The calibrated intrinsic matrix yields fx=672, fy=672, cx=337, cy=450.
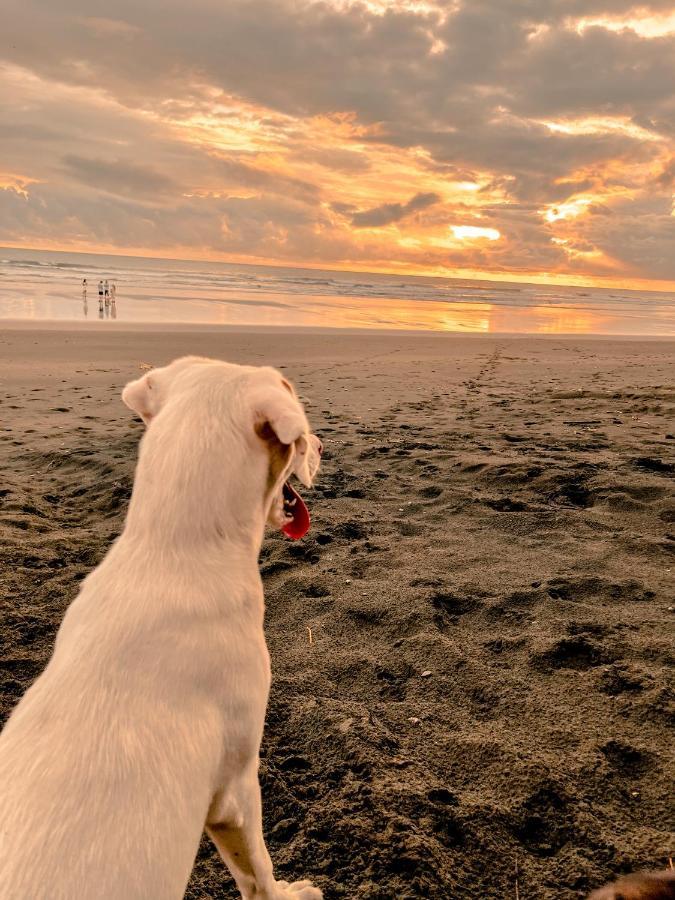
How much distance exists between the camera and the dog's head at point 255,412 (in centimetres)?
233

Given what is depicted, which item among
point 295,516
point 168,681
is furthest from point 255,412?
point 168,681

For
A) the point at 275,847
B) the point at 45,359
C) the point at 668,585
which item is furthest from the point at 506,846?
the point at 45,359

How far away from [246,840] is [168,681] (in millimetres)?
677

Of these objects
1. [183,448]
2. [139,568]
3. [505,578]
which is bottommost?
[505,578]

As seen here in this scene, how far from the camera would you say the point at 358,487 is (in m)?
6.59

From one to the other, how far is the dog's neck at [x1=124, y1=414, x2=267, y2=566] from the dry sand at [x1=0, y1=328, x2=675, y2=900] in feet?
4.26

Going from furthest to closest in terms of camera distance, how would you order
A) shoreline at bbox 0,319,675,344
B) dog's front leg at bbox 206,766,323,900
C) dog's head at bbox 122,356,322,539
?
shoreline at bbox 0,319,675,344 → dog's head at bbox 122,356,322,539 → dog's front leg at bbox 206,766,323,900

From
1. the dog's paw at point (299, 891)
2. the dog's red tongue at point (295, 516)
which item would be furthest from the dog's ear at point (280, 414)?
the dog's paw at point (299, 891)

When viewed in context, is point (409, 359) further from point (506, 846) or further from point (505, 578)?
point (506, 846)

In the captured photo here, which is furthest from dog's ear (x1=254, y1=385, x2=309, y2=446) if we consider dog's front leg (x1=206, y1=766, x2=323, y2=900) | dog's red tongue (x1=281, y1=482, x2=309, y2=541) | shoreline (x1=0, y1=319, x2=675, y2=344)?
shoreline (x1=0, y1=319, x2=675, y2=344)

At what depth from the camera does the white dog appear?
1573 millimetres

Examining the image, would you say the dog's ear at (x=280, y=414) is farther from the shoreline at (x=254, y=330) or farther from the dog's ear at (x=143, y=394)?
the shoreline at (x=254, y=330)

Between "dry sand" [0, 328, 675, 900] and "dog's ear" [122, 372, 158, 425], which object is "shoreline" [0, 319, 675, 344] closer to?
"dry sand" [0, 328, 675, 900]

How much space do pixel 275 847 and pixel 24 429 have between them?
294 inches
